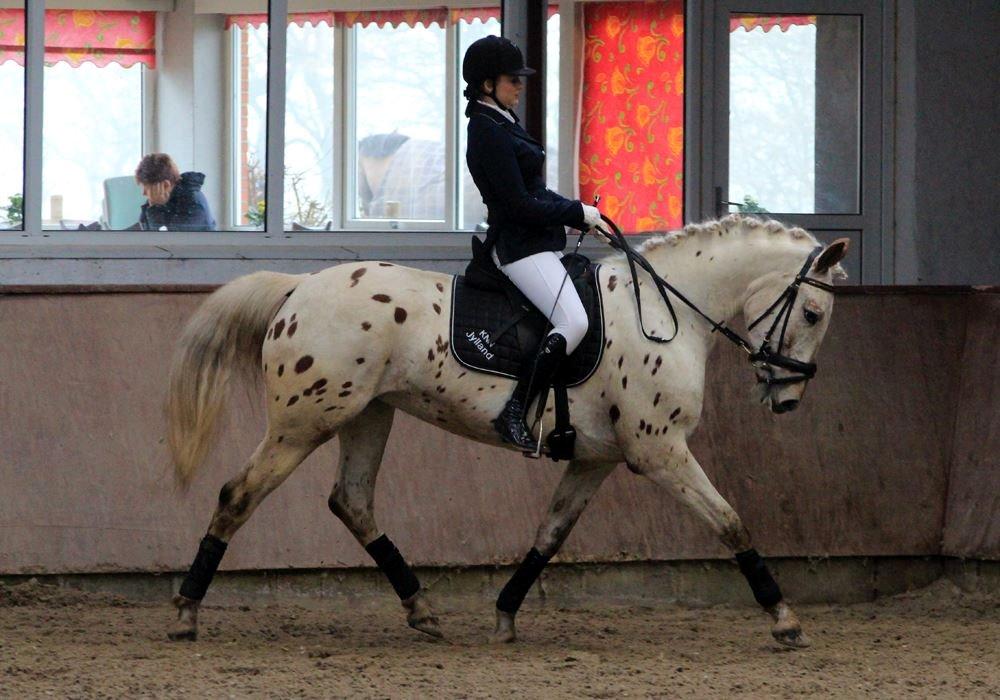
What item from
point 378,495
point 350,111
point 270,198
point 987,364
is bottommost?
point 378,495

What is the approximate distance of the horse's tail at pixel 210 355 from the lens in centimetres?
571

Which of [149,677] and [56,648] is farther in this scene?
[56,648]

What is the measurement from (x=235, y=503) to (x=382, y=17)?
3160mm

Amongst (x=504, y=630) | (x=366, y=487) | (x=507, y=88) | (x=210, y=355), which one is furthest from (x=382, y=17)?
(x=504, y=630)

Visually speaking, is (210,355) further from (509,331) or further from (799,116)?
(799,116)

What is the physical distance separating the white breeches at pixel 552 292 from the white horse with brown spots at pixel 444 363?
7.7 inches

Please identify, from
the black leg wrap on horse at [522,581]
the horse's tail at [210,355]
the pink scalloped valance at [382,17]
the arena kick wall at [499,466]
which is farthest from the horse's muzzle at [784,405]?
the pink scalloped valance at [382,17]

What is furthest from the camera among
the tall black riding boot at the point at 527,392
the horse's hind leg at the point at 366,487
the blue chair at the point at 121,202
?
the blue chair at the point at 121,202

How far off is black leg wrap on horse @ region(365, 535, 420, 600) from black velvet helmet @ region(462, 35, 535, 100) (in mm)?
1903

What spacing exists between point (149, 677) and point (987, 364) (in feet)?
13.8

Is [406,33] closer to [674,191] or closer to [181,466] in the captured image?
[674,191]

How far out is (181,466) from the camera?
5.76m

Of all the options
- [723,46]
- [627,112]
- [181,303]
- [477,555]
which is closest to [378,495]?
[477,555]

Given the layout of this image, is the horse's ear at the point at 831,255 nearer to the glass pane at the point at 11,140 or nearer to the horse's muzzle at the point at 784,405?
the horse's muzzle at the point at 784,405
